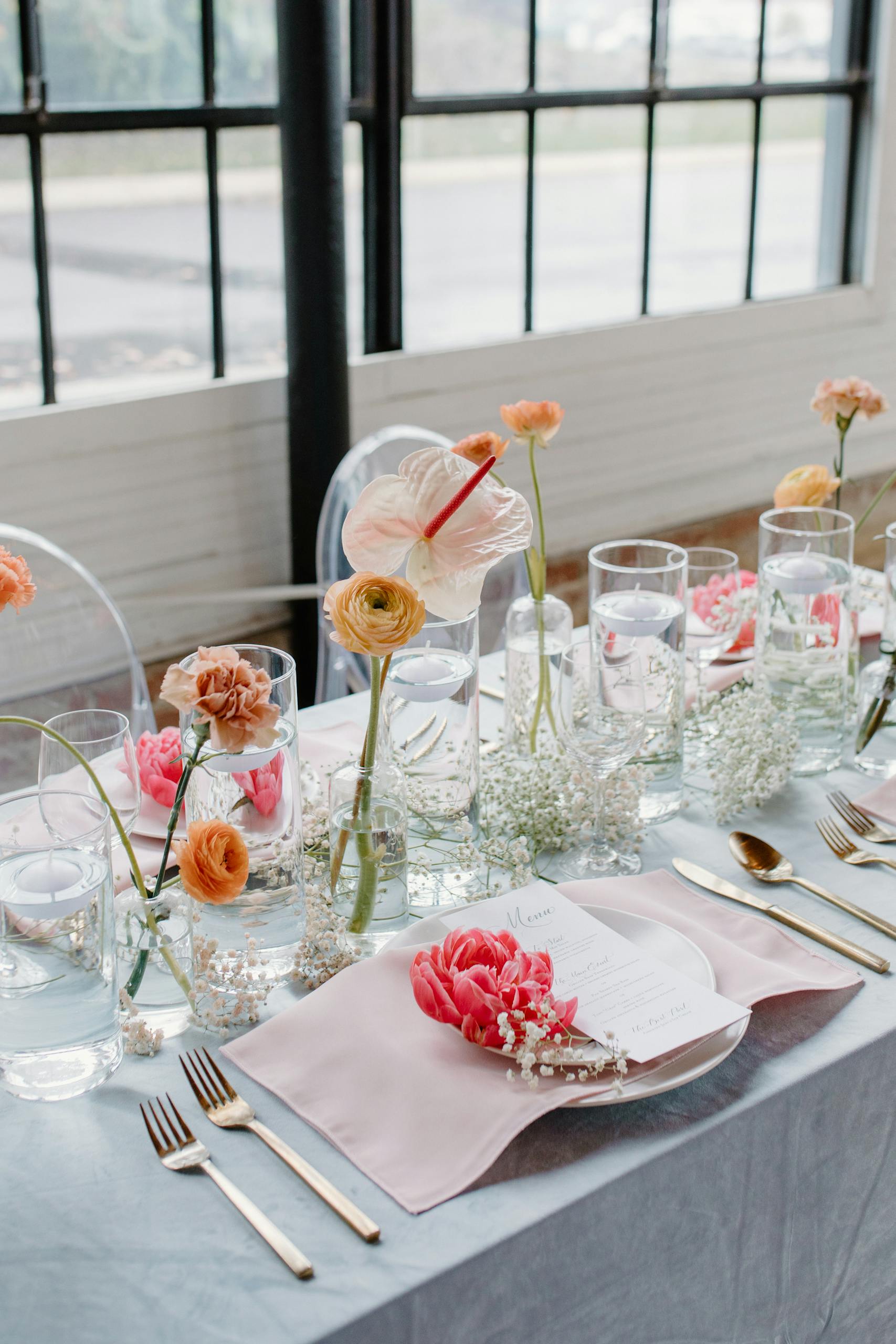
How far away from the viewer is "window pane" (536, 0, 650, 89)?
308 cm

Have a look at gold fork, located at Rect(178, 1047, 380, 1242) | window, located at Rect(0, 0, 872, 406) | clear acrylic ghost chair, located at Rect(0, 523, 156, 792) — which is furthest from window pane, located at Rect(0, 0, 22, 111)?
gold fork, located at Rect(178, 1047, 380, 1242)

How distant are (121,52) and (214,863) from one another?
200 centimetres

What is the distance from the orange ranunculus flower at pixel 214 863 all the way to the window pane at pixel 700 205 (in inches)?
112

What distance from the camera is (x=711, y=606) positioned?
5.30ft

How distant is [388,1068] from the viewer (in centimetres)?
93

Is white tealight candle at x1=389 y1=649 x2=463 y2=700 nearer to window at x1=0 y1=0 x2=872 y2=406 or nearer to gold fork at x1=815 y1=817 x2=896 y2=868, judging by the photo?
gold fork at x1=815 y1=817 x2=896 y2=868

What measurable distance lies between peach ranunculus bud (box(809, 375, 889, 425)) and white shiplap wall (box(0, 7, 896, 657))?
1.26 m

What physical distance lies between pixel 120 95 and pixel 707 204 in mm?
1659

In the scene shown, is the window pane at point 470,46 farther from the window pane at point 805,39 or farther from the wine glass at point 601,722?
the wine glass at point 601,722

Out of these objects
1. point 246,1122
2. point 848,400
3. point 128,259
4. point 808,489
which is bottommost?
point 246,1122

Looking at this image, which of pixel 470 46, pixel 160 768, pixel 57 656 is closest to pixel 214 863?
pixel 160 768

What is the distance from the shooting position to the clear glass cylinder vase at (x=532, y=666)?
1.40m

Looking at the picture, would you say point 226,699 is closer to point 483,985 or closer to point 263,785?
point 263,785

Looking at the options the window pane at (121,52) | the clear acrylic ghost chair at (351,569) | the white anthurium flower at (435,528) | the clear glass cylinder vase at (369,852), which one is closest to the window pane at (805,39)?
the window pane at (121,52)
